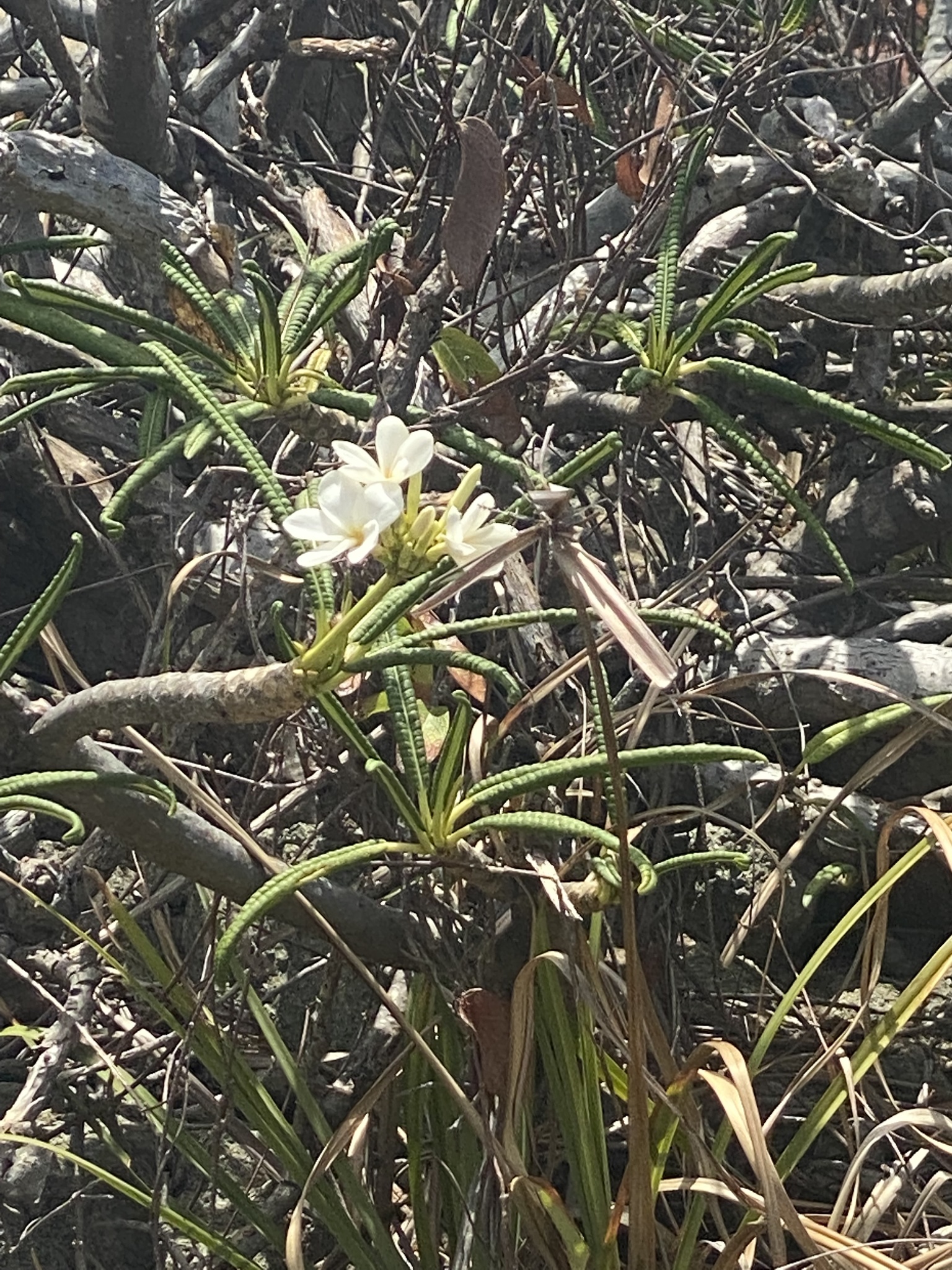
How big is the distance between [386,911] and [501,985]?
0.14 m

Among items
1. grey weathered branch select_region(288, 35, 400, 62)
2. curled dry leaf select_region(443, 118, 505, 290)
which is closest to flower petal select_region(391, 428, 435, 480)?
curled dry leaf select_region(443, 118, 505, 290)

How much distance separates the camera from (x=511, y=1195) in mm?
1038

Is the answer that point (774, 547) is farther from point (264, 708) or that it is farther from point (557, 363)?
point (264, 708)

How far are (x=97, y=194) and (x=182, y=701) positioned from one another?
2.79ft

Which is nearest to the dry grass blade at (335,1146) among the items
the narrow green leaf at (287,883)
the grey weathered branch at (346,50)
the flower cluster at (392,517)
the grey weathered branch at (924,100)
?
the narrow green leaf at (287,883)

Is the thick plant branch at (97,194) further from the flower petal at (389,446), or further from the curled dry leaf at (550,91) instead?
the flower petal at (389,446)

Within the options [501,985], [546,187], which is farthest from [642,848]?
[546,187]

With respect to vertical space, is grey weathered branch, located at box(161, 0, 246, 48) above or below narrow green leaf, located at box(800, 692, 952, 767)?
above

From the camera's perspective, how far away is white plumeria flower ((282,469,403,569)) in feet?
2.27

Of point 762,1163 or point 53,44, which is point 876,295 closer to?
point 762,1163

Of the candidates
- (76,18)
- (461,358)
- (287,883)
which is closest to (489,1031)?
(287,883)

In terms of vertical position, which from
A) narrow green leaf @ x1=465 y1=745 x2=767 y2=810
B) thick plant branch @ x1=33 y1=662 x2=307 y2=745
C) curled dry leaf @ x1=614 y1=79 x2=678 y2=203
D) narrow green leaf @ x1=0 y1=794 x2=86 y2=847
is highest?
curled dry leaf @ x1=614 y1=79 x2=678 y2=203

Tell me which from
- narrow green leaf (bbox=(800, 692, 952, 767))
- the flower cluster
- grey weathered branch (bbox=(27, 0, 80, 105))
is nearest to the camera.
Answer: the flower cluster

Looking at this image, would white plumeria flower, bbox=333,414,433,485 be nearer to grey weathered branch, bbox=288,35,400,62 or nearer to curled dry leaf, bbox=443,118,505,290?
curled dry leaf, bbox=443,118,505,290
